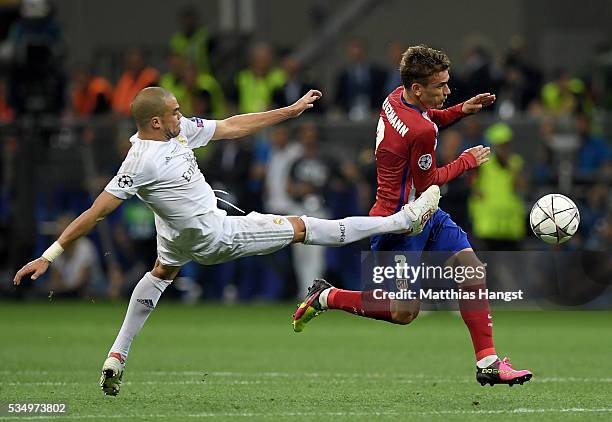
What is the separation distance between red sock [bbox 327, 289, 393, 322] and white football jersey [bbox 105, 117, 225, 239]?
1.35 metres

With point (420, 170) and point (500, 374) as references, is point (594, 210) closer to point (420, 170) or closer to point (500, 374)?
point (420, 170)

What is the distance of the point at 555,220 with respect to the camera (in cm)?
1035

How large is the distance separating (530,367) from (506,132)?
6.31 m

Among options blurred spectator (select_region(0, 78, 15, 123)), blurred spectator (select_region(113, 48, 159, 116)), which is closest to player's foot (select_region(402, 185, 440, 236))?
blurred spectator (select_region(113, 48, 159, 116))

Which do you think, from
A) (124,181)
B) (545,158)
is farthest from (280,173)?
(124,181)

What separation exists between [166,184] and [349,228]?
1.36 metres

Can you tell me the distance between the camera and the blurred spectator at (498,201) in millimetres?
17578

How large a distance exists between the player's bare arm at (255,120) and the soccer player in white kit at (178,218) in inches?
0.7

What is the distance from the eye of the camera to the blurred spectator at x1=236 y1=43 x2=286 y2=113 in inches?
778

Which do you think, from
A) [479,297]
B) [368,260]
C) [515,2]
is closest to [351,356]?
[368,260]

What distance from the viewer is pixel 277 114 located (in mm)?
9992

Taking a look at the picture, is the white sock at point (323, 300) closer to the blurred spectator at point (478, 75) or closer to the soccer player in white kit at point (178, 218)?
the soccer player in white kit at point (178, 218)

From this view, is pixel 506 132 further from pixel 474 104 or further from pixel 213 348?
pixel 474 104

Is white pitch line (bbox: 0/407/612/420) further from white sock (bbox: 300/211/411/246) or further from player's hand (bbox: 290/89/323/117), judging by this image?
player's hand (bbox: 290/89/323/117)
